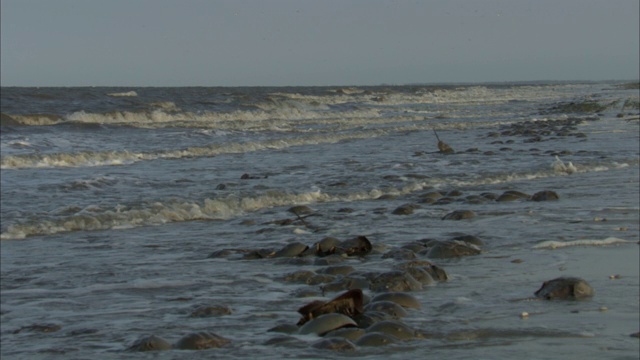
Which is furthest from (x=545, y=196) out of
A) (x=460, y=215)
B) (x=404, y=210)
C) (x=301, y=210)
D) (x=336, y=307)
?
(x=336, y=307)

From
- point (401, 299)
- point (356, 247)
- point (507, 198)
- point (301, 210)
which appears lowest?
point (301, 210)

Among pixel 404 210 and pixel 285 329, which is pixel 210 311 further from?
pixel 404 210

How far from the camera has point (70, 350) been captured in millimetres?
4891

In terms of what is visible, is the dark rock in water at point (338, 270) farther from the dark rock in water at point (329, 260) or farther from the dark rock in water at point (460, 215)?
the dark rock in water at point (460, 215)

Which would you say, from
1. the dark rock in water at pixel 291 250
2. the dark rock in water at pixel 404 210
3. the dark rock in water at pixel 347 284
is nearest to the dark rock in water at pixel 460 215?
the dark rock in water at pixel 404 210

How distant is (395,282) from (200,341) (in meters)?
1.74

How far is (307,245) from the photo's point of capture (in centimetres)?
821

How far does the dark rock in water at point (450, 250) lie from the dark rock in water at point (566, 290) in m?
1.69

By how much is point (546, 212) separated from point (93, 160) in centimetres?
1191

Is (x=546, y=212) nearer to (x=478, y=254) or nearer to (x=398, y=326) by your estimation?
(x=478, y=254)

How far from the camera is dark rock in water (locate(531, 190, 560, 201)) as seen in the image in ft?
35.3

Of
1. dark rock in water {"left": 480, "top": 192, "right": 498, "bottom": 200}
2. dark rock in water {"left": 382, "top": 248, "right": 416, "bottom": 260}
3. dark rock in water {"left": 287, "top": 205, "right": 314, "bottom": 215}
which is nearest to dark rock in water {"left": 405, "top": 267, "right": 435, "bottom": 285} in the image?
dark rock in water {"left": 382, "top": 248, "right": 416, "bottom": 260}

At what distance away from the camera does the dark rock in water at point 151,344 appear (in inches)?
189

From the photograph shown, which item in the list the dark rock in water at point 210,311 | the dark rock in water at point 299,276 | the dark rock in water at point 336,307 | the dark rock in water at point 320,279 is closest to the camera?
the dark rock in water at point 336,307
